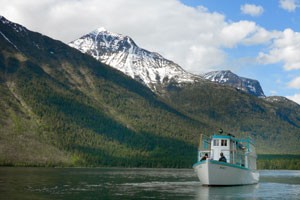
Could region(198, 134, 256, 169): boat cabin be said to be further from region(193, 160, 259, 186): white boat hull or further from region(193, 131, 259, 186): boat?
region(193, 160, 259, 186): white boat hull

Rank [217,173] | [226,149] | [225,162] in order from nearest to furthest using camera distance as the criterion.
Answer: [225,162]
[217,173]
[226,149]

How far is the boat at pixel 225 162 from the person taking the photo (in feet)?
338

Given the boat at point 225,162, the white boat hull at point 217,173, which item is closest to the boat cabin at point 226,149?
the boat at point 225,162

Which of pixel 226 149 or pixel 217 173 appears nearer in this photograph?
pixel 217 173

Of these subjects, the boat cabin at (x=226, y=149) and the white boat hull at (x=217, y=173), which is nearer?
the white boat hull at (x=217, y=173)

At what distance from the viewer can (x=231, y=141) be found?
377 feet

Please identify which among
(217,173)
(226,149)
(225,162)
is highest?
(226,149)

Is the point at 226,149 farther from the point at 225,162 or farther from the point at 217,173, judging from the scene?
the point at 217,173

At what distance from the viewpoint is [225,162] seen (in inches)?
4065

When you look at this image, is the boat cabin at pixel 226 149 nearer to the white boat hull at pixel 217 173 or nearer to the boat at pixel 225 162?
the boat at pixel 225 162

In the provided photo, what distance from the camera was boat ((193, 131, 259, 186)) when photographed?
102938 millimetres

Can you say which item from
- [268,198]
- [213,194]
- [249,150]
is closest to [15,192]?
[213,194]

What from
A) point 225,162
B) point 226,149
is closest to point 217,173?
point 225,162

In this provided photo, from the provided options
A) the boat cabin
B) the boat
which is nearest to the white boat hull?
the boat
